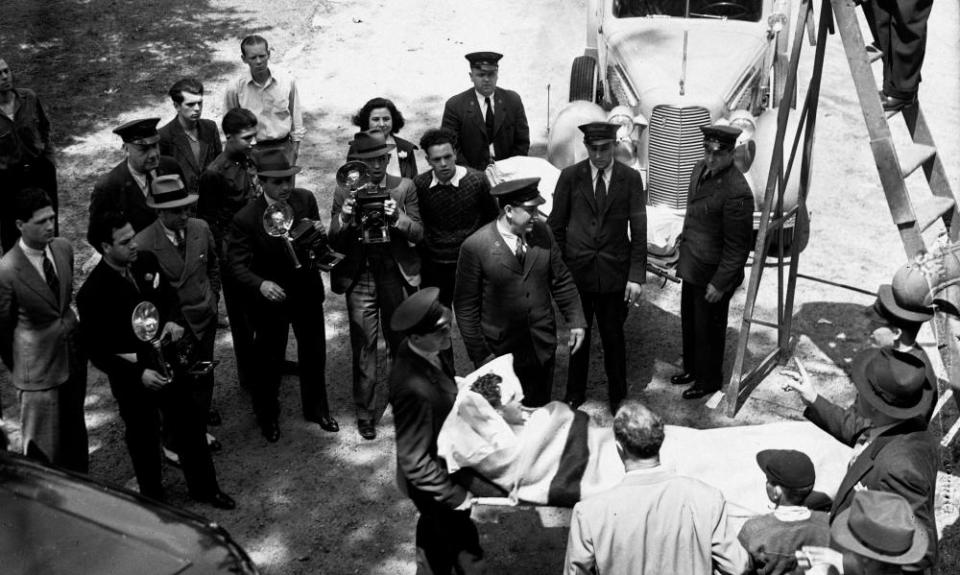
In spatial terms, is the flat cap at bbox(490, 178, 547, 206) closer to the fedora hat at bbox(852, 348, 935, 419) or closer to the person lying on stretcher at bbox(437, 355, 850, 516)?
the person lying on stretcher at bbox(437, 355, 850, 516)

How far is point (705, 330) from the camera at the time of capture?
732 cm

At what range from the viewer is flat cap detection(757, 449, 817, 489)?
14.1 ft

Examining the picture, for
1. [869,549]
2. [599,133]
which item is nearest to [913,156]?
[599,133]

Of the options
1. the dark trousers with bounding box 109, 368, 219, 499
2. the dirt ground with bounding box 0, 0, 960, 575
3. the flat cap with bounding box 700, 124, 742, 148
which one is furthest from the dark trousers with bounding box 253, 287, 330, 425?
the flat cap with bounding box 700, 124, 742, 148

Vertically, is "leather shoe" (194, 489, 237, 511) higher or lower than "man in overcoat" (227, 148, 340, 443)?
lower

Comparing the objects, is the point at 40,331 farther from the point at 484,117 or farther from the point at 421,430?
the point at 484,117

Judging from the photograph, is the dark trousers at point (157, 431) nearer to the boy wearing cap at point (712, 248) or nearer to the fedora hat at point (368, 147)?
the fedora hat at point (368, 147)

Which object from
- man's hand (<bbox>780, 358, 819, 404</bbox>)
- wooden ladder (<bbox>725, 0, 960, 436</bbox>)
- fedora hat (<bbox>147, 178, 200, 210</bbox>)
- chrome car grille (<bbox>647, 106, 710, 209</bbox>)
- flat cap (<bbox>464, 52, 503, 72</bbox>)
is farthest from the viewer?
chrome car grille (<bbox>647, 106, 710, 209</bbox>)

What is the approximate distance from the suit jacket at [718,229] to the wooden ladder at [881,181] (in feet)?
0.49

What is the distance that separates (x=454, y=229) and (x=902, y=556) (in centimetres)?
418

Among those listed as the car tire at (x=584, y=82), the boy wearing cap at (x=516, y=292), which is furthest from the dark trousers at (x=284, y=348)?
the car tire at (x=584, y=82)

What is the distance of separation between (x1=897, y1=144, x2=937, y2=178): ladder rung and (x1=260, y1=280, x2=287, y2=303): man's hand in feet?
12.8

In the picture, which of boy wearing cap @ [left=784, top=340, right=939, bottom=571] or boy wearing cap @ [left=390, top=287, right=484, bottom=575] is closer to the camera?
boy wearing cap @ [left=784, top=340, right=939, bottom=571]

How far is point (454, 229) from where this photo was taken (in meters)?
7.27
